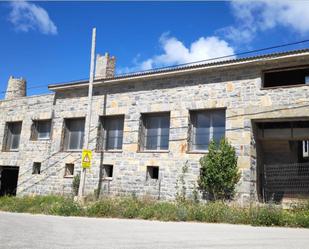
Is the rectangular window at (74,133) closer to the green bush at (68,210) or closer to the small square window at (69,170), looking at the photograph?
the small square window at (69,170)

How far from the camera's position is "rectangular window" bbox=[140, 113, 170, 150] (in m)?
16.0

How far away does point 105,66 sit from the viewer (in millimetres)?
19266

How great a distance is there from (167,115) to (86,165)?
13.5ft

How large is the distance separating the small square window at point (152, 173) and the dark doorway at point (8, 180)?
9.96 metres

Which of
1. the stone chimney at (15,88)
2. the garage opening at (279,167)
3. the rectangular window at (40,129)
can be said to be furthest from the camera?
the stone chimney at (15,88)

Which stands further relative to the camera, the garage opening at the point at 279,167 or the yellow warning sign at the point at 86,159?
the yellow warning sign at the point at 86,159

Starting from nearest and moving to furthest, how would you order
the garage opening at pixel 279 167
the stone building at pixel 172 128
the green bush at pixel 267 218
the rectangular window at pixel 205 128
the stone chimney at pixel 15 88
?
the green bush at pixel 267 218 → the stone building at pixel 172 128 → the garage opening at pixel 279 167 → the rectangular window at pixel 205 128 → the stone chimney at pixel 15 88

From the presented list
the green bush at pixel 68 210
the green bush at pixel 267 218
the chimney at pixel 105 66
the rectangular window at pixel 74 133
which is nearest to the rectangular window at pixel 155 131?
the rectangular window at pixel 74 133

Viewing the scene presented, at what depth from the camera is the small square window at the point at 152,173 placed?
1580 centimetres

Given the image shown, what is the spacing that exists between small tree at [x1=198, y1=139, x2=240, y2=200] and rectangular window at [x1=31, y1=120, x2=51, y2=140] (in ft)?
32.2

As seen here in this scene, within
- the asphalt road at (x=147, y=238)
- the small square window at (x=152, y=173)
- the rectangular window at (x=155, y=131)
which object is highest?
the rectangular window at (x=155, y=131)

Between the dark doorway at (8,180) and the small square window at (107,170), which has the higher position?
the small square window at (107,170)

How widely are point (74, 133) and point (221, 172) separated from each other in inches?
341

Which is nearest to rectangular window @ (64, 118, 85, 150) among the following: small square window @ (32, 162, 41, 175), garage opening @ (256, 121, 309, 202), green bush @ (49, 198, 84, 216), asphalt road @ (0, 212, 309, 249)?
small square window @ (32, 162, 41, 175)
